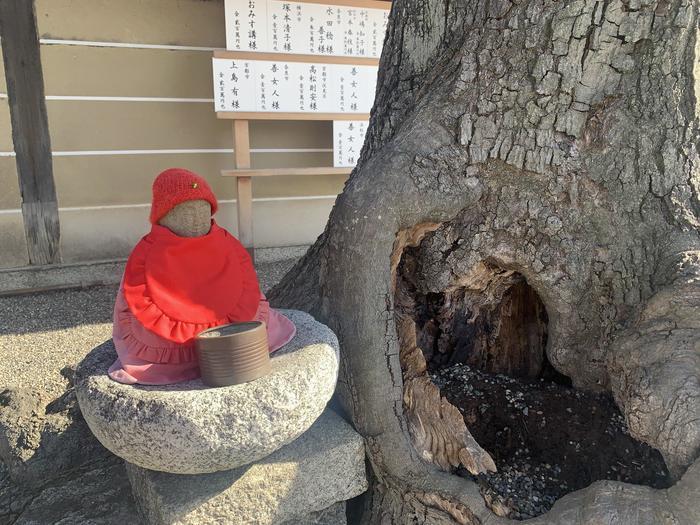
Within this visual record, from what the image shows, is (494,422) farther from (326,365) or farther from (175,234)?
(175,234)

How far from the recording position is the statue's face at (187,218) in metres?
1.62

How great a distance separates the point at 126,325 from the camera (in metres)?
1.60

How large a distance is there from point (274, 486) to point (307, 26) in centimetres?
425

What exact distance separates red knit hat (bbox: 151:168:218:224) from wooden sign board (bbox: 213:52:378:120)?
129 inches

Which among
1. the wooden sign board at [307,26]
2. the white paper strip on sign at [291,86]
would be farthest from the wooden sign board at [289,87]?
the wooden sign board at [307,26]

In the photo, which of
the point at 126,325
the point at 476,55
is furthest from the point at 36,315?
the point at 476,55

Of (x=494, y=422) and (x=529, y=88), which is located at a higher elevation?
(x=529, y=88)

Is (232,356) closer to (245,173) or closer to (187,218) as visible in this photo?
(187,218)

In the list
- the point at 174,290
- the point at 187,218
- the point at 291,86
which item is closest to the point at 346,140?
the point at 291,86

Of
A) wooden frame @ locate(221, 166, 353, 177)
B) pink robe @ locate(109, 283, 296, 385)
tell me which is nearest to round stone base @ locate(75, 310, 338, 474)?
pink robe @ locate(109, 283, 296, 385)

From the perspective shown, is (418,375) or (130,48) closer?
(418,375)

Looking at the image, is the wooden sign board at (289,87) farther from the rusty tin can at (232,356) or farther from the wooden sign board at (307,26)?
the rusty tin can at (232,356)

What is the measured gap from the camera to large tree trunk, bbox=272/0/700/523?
1778 mm

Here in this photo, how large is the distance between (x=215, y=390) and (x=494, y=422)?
4.03ft
